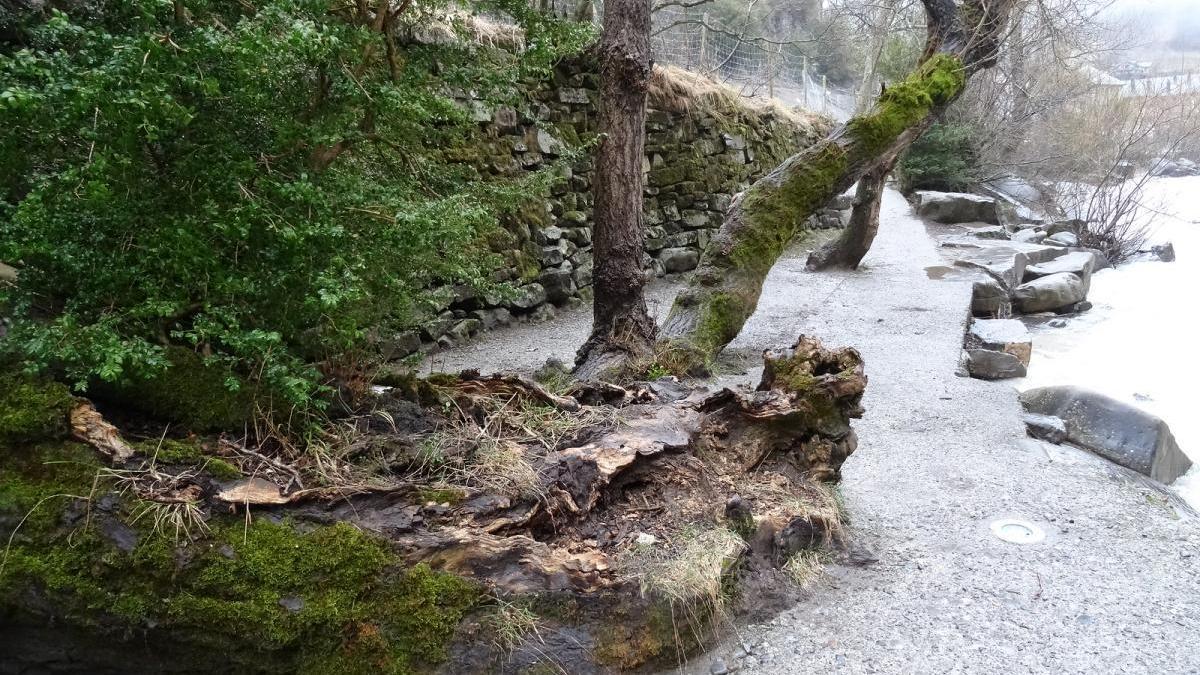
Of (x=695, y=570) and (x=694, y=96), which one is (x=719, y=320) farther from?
(x=694, y=96)

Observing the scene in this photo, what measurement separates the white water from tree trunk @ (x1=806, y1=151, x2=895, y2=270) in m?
2.28

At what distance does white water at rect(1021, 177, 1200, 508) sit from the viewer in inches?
227

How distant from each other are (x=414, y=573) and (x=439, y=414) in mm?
805

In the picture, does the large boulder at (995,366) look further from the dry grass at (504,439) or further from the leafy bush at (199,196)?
the leafy bush at (199,196)

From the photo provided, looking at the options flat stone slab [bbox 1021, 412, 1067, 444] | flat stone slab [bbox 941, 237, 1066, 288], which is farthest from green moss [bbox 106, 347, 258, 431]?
flat stone slab [bbox 941, 237, 1066, 288]

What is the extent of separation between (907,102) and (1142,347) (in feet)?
12.0

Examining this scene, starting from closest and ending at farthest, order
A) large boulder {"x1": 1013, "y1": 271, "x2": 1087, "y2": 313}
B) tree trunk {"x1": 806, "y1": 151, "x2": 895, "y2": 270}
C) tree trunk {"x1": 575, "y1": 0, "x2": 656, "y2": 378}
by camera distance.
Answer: tree trunk {"x1": 575, "y1": 0, "x2": 656, "y2": 378} < large boulder {"x1": 1013, "y1": 271, "x2": 1087, "y2": 313} < tree trunk {"x1": 806, "y1": 151, "x2": 895, "y2": 270}

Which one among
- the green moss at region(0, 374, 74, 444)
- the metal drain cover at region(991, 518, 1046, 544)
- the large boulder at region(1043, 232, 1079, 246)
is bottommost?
the metal drain cover at region(991, 518, 1046, 544)

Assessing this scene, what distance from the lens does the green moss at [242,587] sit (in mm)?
1798

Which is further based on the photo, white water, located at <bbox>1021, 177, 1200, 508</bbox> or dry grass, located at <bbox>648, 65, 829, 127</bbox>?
dry grass, located at <bbox>648, 65, 829, 127</bbox>

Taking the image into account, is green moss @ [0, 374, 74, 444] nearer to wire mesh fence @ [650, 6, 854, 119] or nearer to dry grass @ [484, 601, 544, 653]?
dry grass @ [484, 601, 544, 653]

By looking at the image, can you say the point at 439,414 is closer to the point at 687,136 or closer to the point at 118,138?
the point at 118,138

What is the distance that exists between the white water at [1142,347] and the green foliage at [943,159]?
4498mm

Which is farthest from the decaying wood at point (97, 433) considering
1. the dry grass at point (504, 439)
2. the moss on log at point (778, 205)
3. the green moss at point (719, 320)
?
the green moss at point (719, 320)
